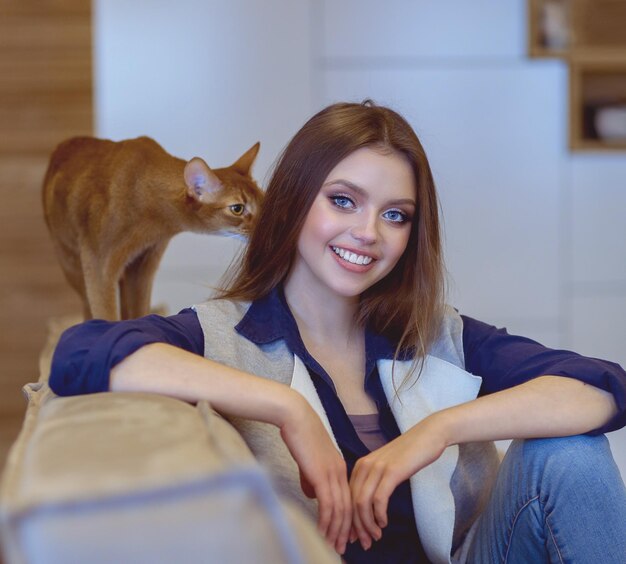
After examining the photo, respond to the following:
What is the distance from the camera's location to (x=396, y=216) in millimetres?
1430

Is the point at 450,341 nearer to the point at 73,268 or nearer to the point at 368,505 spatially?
the point at 368,505

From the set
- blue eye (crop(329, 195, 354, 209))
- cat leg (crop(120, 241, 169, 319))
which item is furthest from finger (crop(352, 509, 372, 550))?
cat leg (crop(120, 241, 169, 319))

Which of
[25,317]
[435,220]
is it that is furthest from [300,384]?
[25,317]

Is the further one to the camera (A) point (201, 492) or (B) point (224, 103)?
(B) point (224, 103)

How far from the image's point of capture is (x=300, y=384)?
4.29ft

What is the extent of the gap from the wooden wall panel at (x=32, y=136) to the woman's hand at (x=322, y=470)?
209 centimetres

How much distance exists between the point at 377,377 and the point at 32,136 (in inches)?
77.4

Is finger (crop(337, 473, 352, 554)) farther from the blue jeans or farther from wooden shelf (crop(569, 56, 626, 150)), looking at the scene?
wooden shelf (crop(569, 56, 626, 150))

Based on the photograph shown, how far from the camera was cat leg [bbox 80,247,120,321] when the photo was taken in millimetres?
1438

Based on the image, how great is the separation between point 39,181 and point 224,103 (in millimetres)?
638

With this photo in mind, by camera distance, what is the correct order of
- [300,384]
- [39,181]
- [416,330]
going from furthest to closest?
[39,181] < [416,330] < [300,384]

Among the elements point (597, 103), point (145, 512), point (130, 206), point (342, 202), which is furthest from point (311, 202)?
point (597, 103)

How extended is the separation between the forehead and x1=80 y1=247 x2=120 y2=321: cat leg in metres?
0.36

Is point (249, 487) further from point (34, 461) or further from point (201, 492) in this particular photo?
point (34, 461)
